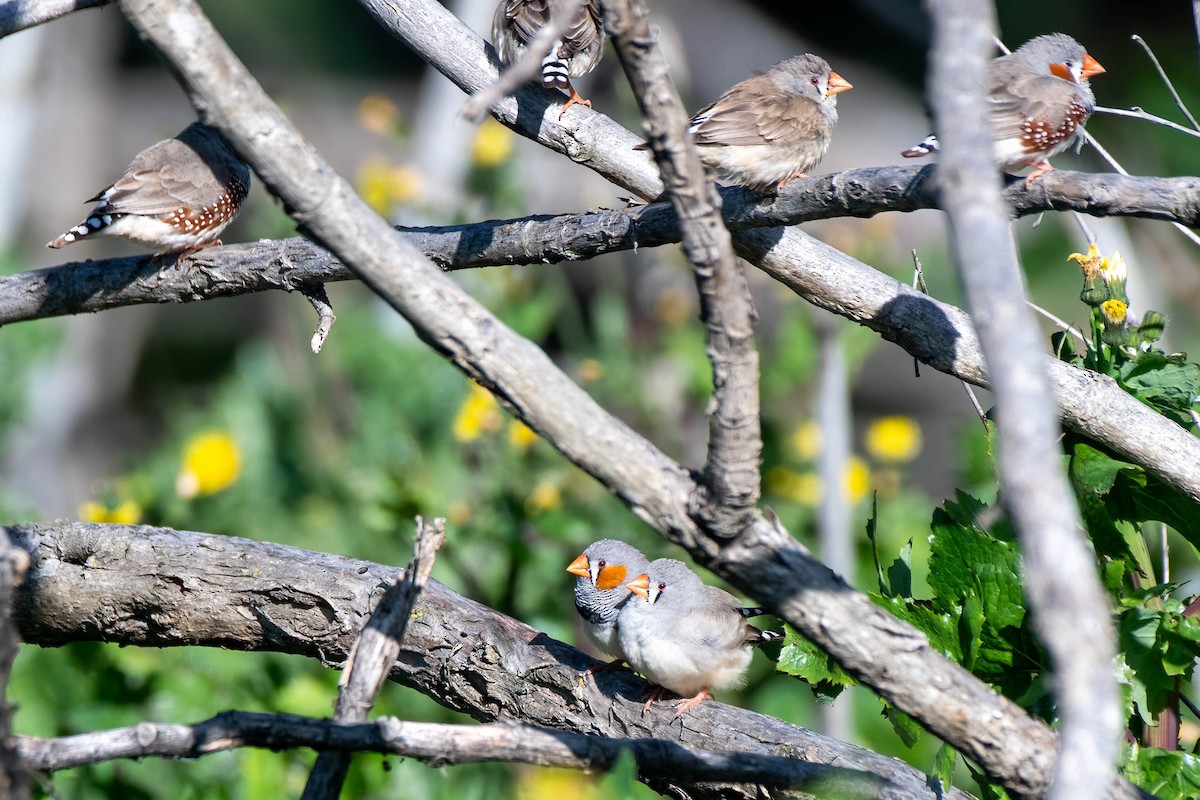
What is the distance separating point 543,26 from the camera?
3.51 meters

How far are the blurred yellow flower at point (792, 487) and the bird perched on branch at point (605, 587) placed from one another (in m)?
2.18

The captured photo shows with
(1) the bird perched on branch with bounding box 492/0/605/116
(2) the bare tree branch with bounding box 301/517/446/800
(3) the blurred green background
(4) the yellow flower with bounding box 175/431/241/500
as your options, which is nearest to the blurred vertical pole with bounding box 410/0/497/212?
(3) the blurred green background

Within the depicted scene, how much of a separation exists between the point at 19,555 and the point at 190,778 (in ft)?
9.49

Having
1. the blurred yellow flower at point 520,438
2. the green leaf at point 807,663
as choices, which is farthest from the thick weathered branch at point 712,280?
the blurred yellow flower at point 520,438

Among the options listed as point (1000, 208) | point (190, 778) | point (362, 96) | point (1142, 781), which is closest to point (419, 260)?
point (1000, 208)

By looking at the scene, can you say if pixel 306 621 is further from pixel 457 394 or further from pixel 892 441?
pixel 457 394

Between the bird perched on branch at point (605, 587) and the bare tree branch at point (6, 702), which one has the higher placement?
the bare tree branch at point (6, 702)

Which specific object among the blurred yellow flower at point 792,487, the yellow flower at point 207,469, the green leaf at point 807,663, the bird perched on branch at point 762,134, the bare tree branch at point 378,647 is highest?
the bird perched on branch at point 762,134

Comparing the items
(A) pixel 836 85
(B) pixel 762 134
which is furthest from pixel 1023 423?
(A) pixel 836 85

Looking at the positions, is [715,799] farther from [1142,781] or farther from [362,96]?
[362,96]

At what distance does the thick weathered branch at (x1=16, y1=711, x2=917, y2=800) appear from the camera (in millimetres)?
1808

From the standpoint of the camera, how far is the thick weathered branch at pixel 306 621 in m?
2.78

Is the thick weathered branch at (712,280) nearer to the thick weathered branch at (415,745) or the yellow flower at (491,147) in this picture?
the thick weathered branch at (415,745)

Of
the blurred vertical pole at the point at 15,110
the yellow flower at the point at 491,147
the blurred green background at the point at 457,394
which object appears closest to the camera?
the blurred green background at the point at 457,394
